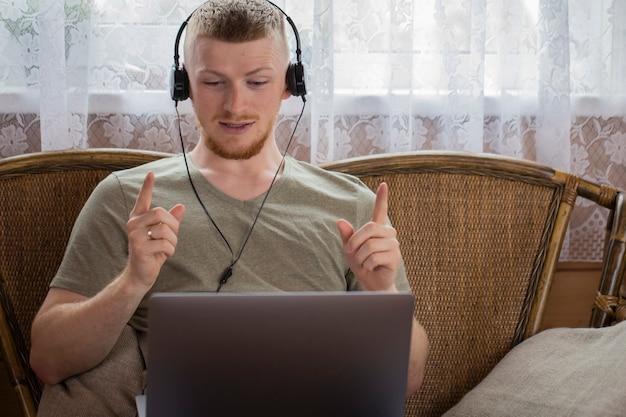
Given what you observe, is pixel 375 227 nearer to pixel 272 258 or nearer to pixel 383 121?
pixel 272 258

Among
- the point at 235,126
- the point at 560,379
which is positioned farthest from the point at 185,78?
the point at 560,379

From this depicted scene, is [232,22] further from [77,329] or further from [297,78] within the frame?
[77,329]

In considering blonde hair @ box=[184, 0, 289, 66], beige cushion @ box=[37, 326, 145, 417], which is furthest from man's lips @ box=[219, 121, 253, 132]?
beige cushion @ box=[37, 326, 145, 417]

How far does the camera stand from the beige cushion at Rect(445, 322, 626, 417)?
124cm

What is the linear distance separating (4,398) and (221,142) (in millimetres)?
760

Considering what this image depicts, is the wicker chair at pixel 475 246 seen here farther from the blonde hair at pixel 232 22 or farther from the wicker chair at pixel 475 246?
the blonde hair at pixel 232 22

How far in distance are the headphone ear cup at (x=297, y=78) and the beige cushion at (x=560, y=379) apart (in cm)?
59

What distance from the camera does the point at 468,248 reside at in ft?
5.45

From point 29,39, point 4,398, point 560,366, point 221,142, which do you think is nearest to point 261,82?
point 221,142

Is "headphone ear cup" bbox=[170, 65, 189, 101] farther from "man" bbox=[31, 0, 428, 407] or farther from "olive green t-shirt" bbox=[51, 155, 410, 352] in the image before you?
"olive green t-shirt" bbox=[51, 155, 410, 352]

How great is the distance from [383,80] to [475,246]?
0.39m

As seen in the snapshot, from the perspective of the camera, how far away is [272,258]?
144 centimetres

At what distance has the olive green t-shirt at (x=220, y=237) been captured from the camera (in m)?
1.39

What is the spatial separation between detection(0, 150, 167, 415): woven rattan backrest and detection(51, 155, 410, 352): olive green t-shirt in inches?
5.3
